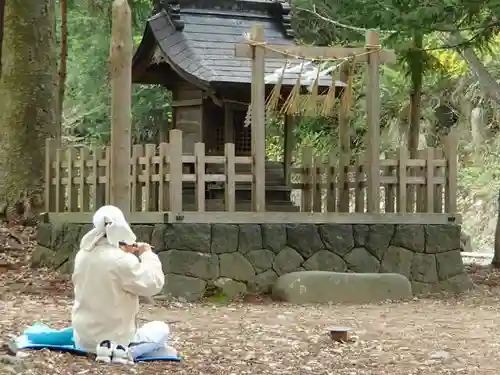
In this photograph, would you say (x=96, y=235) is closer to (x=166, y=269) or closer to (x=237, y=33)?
(x=166, y=269)

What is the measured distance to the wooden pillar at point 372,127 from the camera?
11305mm

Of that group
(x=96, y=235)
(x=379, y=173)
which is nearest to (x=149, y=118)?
(x=379, y=173)

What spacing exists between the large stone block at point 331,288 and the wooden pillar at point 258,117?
96 centimetres

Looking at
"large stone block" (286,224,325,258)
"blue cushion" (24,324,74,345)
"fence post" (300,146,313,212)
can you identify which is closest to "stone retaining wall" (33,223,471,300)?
"large stone block" (286,224,325,258)

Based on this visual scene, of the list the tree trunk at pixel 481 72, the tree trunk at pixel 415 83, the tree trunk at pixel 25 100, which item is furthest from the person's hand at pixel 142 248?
the tree trunk at pixel 481 72

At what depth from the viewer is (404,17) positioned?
11734 millimetres

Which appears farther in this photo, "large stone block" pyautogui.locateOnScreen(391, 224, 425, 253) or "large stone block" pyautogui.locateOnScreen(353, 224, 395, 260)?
"large stone block" pyautogui.locateOnScreen(391, 224, 425, 253)

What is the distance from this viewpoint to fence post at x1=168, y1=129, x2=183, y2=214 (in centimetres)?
1012

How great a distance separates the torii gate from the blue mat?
456cm

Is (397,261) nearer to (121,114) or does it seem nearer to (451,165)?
(451,165)

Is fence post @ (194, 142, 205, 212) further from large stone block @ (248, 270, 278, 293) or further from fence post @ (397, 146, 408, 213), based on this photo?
fence post @ (397, 146, 408, 213)

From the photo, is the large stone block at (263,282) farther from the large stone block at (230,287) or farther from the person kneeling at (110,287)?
the person kneeling at (110,287)

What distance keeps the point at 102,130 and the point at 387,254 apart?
12.6 m

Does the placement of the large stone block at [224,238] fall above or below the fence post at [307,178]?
below
